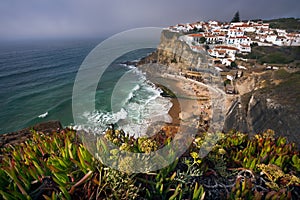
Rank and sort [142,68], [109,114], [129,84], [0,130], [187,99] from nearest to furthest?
[0,130]
[109,114]
[187,99]
[129,84]
[142,68]

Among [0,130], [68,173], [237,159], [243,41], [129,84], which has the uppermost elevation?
[243,41]

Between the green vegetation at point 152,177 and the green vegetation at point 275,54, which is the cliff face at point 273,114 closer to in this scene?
the green vegetation at point 152,177

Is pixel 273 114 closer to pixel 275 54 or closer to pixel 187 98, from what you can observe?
pixel 187 98

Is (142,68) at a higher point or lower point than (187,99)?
higher

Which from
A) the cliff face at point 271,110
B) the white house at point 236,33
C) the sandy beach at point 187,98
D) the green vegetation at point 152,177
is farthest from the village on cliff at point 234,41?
the green vegetation at point 152,177

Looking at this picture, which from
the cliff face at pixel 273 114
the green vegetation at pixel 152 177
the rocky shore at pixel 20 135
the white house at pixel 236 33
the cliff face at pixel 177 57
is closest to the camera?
the green vegetation at pixel 152 177

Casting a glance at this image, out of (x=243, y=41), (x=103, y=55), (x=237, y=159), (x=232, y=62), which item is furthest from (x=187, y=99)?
(x=103, y=55)

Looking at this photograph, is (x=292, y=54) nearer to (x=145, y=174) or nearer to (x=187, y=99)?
(x=187, y=99)

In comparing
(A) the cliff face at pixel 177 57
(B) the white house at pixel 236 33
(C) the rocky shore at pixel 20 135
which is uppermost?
(B) the white house at pixel 236 33

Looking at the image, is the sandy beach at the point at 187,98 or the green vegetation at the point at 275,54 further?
the green vegetation at the point at 275,54

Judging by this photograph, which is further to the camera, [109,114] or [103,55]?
[103,55]
